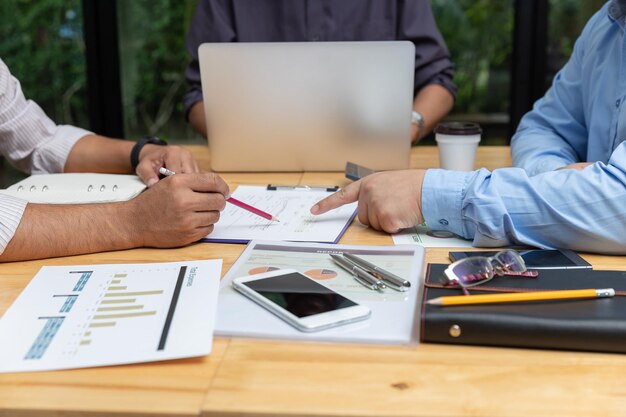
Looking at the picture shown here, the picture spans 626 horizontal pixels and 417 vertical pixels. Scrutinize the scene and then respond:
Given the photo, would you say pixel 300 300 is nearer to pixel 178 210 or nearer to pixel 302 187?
pixel 178 210

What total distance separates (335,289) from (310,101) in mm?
717

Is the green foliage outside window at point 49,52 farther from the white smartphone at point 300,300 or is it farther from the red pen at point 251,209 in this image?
the white smartphone at point 300,300

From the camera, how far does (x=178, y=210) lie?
111 cm

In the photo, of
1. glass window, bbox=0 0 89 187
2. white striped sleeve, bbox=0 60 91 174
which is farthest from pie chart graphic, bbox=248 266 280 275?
glass window, bbox=0 0 89 187

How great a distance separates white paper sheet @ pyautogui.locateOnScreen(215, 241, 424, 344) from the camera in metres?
0.77

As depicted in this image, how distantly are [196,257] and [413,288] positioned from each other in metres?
0.37

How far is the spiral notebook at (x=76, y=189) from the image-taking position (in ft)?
4.26

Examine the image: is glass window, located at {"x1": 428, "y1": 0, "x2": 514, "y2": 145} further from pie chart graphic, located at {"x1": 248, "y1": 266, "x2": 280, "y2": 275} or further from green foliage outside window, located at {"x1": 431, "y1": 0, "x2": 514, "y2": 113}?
pie chart graphic, located at {"x1": 248, "y1": 266, "x2": 280, "y2": 275}

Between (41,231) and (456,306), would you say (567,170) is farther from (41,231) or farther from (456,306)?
(41,231)

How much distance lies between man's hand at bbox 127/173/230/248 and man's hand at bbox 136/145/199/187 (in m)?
0.35

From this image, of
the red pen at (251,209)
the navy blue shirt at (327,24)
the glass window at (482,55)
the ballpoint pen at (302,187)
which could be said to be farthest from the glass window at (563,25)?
the red pen at (251,209)

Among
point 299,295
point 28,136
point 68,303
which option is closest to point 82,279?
point 68,303

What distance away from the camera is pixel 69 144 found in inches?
67.0

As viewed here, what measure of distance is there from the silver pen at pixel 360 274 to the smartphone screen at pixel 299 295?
62mm
